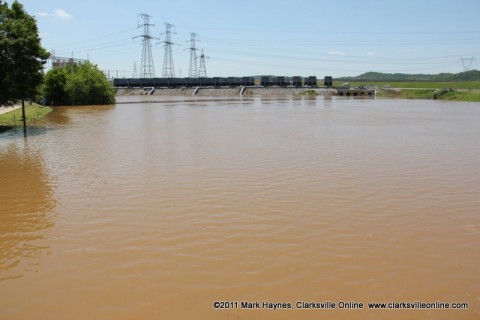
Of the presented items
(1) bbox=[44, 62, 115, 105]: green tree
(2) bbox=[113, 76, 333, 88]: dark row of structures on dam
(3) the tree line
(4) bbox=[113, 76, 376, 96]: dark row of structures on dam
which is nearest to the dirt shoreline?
(4) bbox=[113, 76, 376, 96]: dark row of structures on dam

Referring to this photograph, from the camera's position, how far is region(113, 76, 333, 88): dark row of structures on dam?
482 feet

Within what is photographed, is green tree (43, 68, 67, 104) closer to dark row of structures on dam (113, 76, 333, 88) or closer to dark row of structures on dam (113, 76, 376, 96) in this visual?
dark row of structures on dam (113, 76, 376, 96)

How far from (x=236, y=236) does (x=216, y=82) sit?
14374cm

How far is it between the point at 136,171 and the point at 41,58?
20245mm

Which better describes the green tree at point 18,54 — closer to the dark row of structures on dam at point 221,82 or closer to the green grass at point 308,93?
the green grass at point 308,93

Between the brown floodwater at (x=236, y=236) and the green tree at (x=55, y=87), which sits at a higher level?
the green tree at (x=55, y=87)

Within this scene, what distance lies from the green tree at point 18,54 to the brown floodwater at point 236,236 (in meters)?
12.4

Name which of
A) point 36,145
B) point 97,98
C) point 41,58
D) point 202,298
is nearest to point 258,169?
point 202,298

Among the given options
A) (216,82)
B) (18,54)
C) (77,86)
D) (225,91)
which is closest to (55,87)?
(77,86)

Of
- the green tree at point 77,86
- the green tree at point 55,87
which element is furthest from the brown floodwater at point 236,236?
the green tree at point 55,87

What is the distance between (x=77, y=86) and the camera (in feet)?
252

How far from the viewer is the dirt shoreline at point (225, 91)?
426 feet

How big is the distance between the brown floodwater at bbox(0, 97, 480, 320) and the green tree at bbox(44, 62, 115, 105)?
194ft

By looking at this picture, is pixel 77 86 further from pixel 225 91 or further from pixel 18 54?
pixel 225 91
